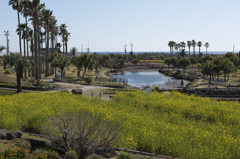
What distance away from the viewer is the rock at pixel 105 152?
11.7 m

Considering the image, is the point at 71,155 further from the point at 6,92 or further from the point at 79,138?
the point at 6,92

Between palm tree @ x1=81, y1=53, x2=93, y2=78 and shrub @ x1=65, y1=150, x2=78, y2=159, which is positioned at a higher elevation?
palm tree @ x1=81, y1=53, x2=93, y2=78

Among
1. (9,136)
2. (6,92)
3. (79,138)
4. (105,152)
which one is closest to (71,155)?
(79,138)

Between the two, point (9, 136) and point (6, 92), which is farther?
point (6, 92)

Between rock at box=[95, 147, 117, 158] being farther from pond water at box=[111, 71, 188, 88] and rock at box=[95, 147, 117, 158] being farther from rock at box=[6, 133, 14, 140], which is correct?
pond water at box=[111, 71, 188, 88]

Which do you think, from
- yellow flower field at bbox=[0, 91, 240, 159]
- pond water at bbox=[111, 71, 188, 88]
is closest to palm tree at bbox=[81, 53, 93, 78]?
pond water at bbox=[111, 71, 188, 88]

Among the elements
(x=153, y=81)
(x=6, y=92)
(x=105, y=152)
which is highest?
(x=6, y=92)

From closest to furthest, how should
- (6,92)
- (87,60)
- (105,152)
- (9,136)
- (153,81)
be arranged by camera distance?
(105,152) < (9,136) < (6,92) < (87,60) < (153,81)

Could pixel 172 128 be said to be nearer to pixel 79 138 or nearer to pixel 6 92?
pixel 79 138

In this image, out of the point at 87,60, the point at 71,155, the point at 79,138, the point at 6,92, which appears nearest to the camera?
the point at 71,155

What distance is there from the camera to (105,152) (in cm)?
1184

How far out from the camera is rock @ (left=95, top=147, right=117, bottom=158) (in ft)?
38.5

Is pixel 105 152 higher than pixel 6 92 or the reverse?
the reverse

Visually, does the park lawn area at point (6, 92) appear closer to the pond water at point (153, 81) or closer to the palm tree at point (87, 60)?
the palm tree at point (87, 60)
